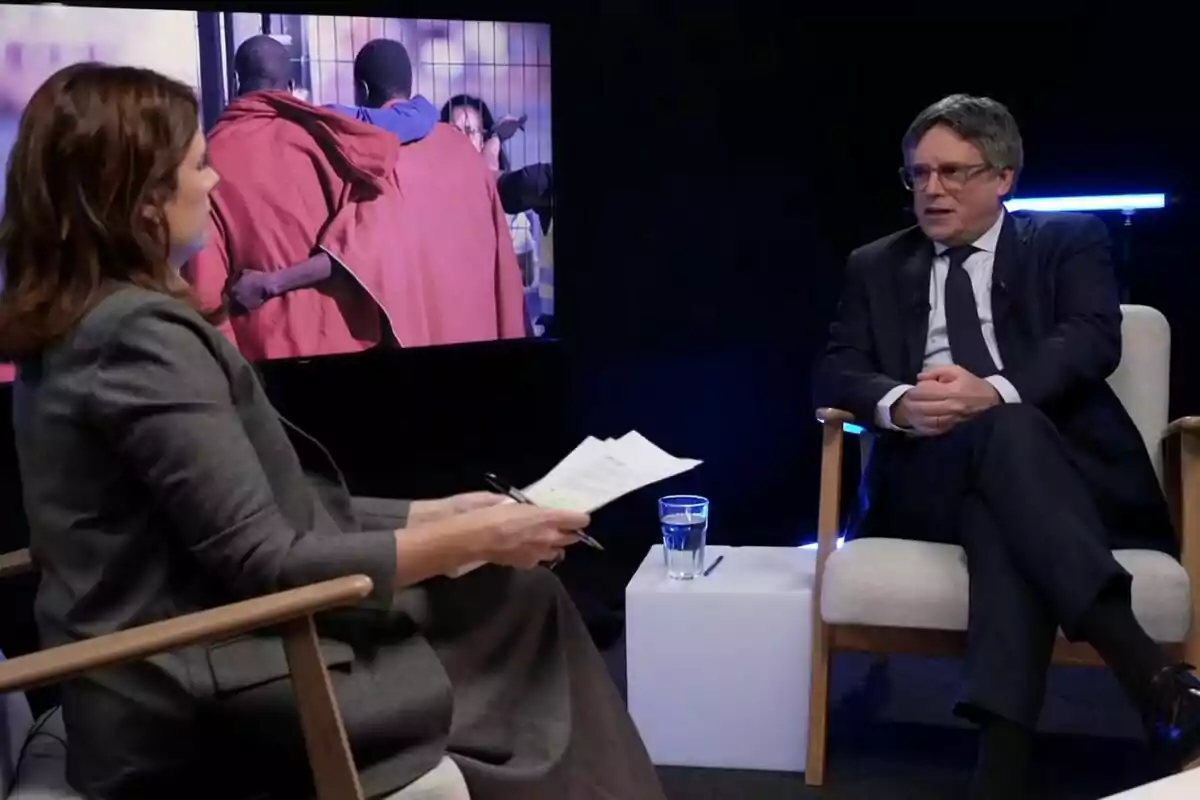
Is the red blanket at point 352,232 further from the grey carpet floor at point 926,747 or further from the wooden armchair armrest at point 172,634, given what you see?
the wooden armchair armrest at point 172,634

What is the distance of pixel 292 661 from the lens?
123 centimetres

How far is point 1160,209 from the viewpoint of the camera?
404 centimetres

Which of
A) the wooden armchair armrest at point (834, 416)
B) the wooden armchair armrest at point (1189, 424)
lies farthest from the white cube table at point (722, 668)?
the wooden armchair armrest at point (1189, 424)

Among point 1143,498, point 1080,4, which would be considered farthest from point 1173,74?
point 1143,498

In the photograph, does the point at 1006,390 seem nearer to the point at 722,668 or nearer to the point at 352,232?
the point at 722,668

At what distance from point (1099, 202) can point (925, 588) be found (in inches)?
92.3

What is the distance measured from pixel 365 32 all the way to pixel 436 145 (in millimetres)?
339

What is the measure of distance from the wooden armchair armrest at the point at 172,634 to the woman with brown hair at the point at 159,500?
11 cm

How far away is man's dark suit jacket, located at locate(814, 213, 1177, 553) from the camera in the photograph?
89.3 inches

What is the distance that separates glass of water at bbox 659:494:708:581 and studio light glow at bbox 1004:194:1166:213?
204cm

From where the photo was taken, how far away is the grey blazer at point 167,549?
1.27 meters

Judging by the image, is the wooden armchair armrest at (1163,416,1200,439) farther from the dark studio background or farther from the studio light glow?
the studio light glow

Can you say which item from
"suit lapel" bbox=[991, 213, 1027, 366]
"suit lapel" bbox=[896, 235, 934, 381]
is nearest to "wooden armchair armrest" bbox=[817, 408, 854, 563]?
"suit lapel" bbox=[896, 235, 934, 381]

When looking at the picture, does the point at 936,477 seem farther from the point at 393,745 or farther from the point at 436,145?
the point at 436,145
